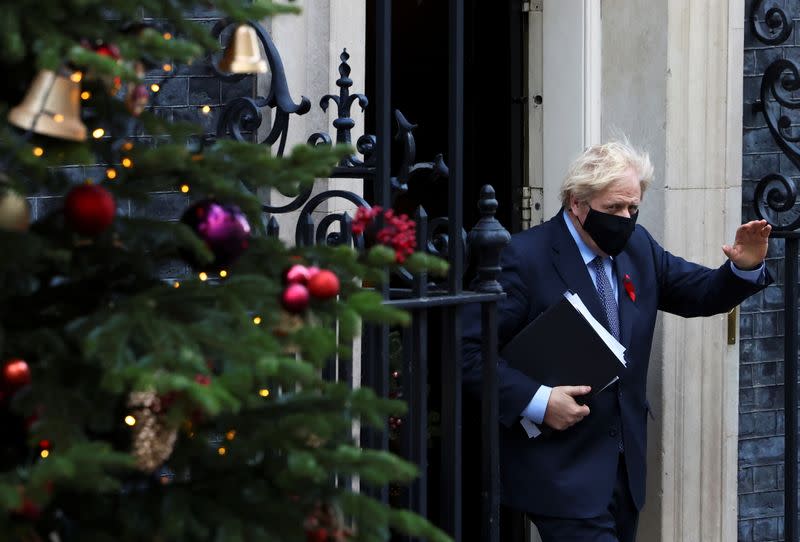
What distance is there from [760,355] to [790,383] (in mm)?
370

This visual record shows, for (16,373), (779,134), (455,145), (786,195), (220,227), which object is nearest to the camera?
(16,373)

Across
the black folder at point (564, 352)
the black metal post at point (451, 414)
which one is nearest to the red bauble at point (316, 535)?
the black metal post at point (451, 414)

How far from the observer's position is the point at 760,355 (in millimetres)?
5793

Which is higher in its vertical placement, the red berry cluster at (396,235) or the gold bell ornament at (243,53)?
the gold bell ornament at (243,53)

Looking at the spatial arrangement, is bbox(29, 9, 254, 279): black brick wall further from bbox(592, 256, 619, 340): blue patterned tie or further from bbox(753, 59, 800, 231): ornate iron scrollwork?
bbox(753, 59, 800, 231): ornate iron scrollwork

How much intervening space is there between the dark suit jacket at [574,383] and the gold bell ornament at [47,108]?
7.75ft

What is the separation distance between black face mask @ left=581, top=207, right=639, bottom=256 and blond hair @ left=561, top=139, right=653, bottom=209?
0.23ft

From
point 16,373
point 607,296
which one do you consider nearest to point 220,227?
point 16,373

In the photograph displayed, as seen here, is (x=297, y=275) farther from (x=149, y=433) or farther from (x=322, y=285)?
(x=149, y=433)

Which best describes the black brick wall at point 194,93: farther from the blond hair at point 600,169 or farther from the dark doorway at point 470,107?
the dark doorway at point 470,107

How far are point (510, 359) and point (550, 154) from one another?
169 centimetres

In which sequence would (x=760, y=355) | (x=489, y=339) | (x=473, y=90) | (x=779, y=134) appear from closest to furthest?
(x=489, y=339), (x=779, y=134), (x=760, y=355), (x=473, y=90)

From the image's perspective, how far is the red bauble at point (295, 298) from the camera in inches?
90.2

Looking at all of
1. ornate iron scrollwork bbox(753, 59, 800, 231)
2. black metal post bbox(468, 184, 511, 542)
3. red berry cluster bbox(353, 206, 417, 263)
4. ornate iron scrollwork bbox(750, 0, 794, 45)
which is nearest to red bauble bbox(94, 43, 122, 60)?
red berry cluster bbox(353, 206, 417, 263)
